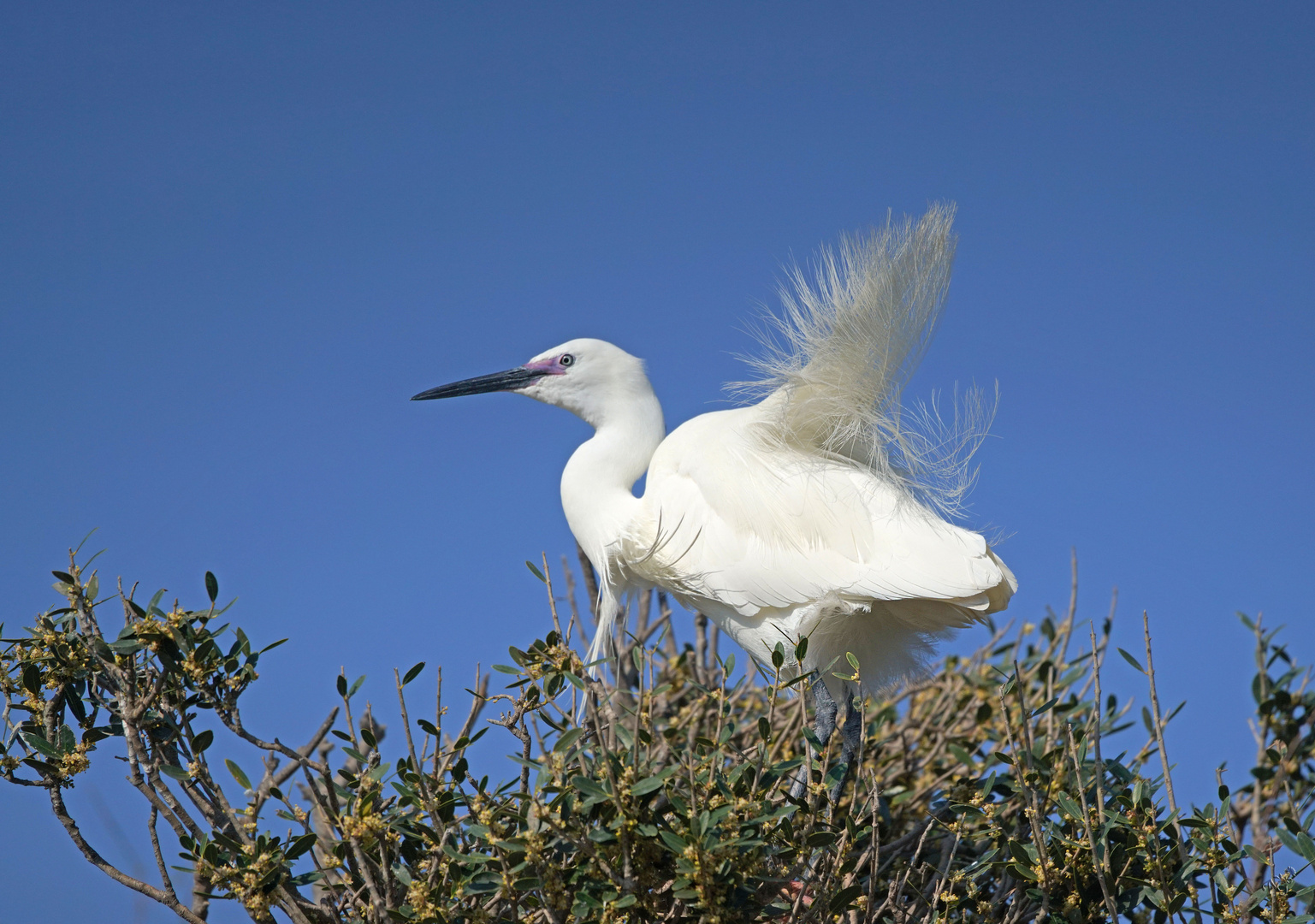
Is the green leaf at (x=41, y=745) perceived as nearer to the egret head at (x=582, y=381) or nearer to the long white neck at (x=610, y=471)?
the long white neck at (x=610, y=471)

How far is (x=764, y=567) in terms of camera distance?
2502 millimetres

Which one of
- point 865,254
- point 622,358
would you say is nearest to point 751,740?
point 622,358

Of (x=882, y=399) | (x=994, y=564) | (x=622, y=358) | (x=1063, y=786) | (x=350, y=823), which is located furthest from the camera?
(x=622, y=358)

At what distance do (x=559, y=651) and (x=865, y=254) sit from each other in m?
1.56

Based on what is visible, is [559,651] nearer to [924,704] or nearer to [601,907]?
[601,907]

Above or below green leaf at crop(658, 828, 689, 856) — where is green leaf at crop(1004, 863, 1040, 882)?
below

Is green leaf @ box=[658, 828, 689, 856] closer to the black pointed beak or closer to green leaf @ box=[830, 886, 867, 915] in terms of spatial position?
green leaf @ box=[830, 886, 867, 915]

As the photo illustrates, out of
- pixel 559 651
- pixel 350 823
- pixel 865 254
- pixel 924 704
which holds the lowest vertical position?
pixel 350 823

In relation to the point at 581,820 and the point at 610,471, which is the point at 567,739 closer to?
the point at 581,820

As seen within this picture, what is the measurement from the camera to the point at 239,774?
160 centimetres

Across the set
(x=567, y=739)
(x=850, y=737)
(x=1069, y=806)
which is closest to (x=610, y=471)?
(x=850, y=737)

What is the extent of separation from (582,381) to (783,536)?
936mm

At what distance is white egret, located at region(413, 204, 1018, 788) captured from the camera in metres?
2.46

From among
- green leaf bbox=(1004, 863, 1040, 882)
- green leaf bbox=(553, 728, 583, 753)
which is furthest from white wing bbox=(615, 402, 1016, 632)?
green leaf bbox=(553, 728, 583, 753)
